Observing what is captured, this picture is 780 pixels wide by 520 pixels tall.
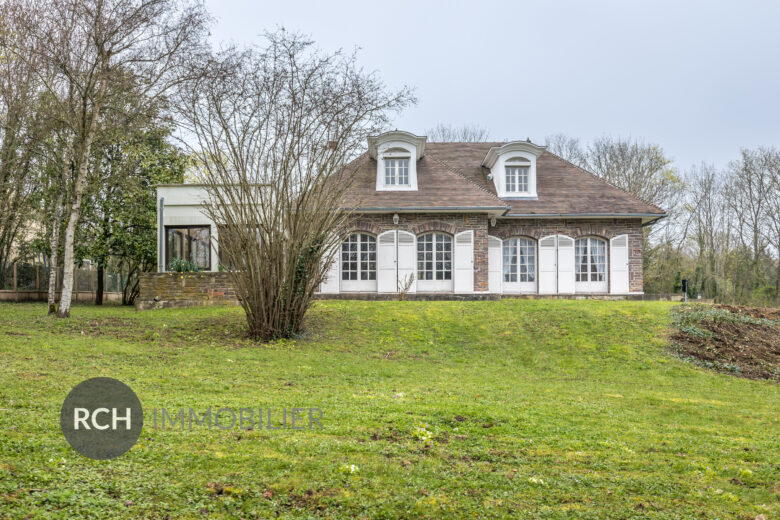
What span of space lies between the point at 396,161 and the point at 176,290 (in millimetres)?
8003

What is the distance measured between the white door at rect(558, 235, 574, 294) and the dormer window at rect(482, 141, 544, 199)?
6.26 feet

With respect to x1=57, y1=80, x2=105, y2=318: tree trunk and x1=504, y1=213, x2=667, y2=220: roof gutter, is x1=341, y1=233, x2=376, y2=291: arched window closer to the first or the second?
x1=504, y1=213, x2=667, y2=220: roof gutter

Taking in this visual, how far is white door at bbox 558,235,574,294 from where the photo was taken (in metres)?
18.8

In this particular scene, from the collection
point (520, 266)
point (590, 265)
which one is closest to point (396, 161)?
point (520, 266)

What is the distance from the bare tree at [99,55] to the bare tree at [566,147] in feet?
88.0

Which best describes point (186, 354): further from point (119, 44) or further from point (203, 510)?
point (119, 44)

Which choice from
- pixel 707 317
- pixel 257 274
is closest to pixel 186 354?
pixel 257 274

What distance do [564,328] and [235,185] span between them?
7880 millimetres

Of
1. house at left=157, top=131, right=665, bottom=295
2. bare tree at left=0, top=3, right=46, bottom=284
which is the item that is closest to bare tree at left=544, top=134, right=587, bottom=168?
house at left=157, top=131, right=665, bottom=295

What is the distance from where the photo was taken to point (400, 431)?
17.6 feet

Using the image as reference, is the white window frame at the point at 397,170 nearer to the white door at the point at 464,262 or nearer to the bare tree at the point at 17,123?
the white door at the point at 464,262

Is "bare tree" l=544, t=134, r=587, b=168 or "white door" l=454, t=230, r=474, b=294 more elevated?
"bare tree" l=544, t=134, r=587, b=168

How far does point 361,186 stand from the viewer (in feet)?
60.7

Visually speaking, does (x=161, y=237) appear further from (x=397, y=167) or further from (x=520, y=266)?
(x=520, y=266)
